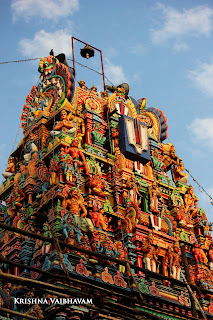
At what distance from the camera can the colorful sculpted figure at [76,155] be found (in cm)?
2499

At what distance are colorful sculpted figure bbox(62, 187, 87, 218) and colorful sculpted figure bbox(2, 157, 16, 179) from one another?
5.77 meters

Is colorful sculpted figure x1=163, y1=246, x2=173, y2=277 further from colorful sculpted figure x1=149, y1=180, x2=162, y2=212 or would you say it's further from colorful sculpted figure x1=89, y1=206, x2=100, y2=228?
colorful sculpted figure x1=89, y1=206, x2=100, y2=228

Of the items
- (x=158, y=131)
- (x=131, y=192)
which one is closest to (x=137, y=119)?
(x=158, y=131)

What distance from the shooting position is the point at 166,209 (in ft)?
90.8

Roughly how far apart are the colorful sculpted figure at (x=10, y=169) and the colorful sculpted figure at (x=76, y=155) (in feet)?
14.3

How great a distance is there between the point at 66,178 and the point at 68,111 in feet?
14.5

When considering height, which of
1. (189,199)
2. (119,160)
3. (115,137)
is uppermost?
(115,137)

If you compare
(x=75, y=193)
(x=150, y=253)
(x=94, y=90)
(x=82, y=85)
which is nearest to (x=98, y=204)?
(x=75, y=193)

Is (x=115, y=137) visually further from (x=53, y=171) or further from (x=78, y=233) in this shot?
(x=78, y=233)

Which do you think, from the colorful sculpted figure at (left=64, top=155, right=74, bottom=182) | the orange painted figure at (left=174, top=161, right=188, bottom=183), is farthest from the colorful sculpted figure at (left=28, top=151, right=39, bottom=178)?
the orange painted figure at (left=174, top=161, right=188, bottom=183)

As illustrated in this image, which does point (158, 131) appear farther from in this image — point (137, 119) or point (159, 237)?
point (159, 237)

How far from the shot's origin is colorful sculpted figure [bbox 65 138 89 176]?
82.0ft

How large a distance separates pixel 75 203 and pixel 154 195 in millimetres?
4937

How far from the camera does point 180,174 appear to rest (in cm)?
3022
